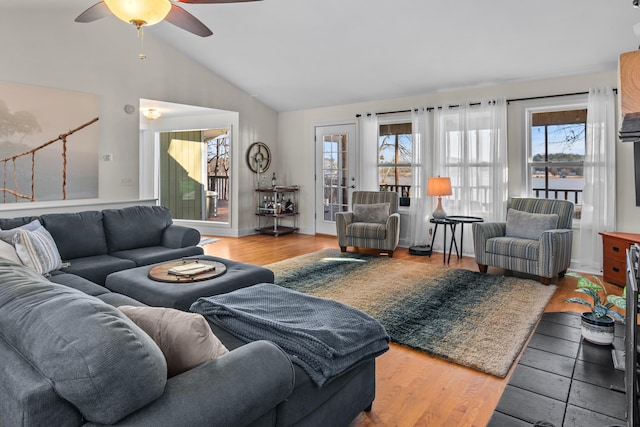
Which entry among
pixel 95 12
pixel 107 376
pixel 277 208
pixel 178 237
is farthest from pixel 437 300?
pixel 277 208

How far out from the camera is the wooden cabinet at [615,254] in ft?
13.3

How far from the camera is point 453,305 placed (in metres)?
3.50

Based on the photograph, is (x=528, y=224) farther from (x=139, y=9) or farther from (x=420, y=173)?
(x=139, y=9)

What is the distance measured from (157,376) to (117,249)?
3.26 meters

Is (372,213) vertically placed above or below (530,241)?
above

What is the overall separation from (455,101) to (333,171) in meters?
2.42

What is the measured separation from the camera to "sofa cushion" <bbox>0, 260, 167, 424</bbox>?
2.94 feet

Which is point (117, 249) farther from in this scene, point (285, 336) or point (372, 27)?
point (372, 27)

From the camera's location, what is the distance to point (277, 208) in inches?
289

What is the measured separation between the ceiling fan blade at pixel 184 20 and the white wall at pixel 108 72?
7.18 feet

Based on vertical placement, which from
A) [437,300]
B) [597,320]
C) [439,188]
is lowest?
[437,300]

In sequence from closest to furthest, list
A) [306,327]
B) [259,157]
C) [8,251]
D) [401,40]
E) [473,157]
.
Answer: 1. [306,327]
2. [8,251]
3. [401,40]
4. [473,157]
5. [259,157]

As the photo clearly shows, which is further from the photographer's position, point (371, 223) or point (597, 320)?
point (371, 223)

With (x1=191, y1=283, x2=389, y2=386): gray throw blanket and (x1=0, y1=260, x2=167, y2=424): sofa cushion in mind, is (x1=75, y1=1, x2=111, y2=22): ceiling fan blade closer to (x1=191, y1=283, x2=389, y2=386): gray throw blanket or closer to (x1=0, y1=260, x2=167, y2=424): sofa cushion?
(x1=191, y1=283, x2=389, y2=386): gray throw blanket
